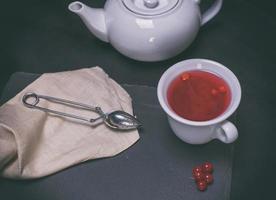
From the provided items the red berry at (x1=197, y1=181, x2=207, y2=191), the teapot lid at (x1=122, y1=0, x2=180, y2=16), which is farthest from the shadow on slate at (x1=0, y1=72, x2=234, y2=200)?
the teapot lid at (x1=122, y1=0, x2=180, y2=16)

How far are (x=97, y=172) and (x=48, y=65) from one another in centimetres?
17

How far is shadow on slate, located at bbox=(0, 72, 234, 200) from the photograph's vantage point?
448mm

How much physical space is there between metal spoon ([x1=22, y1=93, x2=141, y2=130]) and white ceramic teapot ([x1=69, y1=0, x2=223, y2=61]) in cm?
8

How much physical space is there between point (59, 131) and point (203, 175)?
17 centimetres

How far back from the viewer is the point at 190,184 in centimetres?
45

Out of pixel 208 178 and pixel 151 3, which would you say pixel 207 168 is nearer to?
pixel 208 178

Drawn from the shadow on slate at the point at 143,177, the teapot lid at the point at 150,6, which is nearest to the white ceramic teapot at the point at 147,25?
the teapot lid at the point at 150,6

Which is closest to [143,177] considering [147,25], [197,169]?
[197,169]

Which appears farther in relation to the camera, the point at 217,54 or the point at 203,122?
the point at 217,54

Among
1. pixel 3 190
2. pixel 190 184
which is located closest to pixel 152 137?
pixel 190 184

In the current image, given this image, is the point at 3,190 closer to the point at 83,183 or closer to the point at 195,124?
the point at 83,183

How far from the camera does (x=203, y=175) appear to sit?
17.5 inches

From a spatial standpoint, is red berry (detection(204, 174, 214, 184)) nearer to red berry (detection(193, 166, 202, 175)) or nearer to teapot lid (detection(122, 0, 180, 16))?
red berry (detection(193, 166, 202, 175))

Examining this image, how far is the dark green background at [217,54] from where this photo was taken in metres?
0.47
